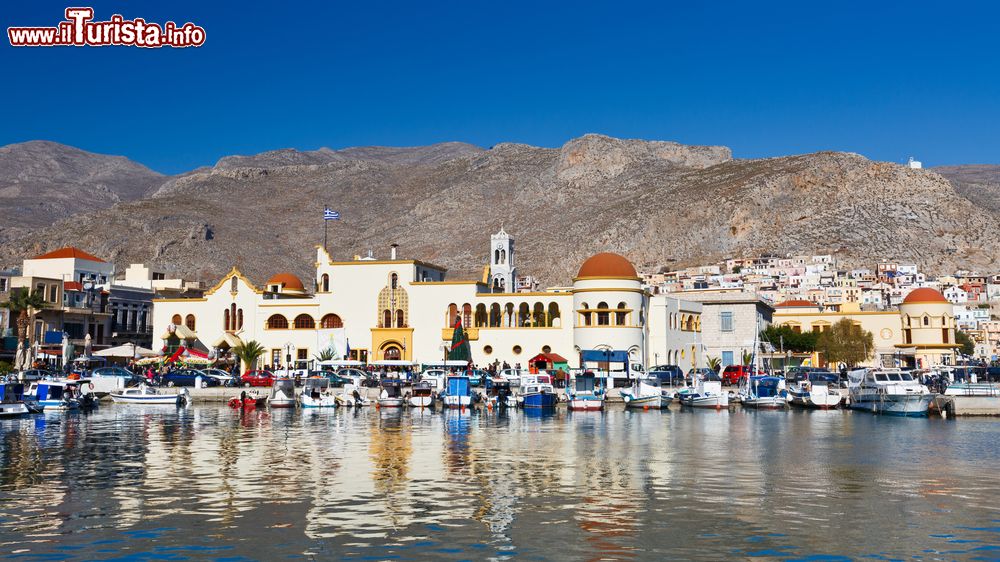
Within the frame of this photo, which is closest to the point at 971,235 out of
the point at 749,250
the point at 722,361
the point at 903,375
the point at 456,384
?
the point at 749,250

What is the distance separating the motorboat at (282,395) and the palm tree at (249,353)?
11.1m

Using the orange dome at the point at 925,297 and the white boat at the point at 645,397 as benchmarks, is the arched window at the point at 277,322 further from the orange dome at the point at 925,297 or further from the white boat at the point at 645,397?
the orange dome at the point at 925,297

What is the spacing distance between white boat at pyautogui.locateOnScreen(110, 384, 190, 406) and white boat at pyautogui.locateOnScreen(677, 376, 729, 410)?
100 ft

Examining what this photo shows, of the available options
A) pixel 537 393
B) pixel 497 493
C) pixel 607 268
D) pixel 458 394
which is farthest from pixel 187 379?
pixel 497 493

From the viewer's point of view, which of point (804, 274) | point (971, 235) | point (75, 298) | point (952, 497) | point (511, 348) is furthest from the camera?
point (971, 235)

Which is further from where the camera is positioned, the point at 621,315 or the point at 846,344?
the point at 846,344

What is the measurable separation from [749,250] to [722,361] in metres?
105

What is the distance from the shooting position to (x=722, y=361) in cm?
8494

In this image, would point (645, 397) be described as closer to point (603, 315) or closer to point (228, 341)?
point (603, 315)

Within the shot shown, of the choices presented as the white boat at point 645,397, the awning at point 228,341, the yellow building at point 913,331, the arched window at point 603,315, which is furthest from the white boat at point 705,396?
the yellow building at point 913,331

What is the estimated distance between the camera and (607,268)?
72062 millimetres

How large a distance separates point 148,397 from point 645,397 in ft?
98.9

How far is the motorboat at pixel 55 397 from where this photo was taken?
182 ft

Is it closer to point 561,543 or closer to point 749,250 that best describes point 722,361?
A: point 561,543
